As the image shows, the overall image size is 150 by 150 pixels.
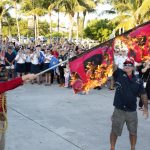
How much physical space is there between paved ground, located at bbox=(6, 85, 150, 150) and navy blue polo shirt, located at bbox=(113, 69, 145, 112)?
49.5 inches

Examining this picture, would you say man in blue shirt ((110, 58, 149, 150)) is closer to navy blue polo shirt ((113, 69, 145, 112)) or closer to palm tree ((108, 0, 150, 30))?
navy blue polo shirt ((113, 69, 145, 112))

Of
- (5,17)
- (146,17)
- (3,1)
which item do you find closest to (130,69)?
(146,17)

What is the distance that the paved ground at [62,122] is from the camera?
752 cm

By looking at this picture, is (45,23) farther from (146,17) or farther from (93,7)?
(146,17)

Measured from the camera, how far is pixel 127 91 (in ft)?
20.7

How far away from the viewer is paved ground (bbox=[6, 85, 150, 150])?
7520 mm

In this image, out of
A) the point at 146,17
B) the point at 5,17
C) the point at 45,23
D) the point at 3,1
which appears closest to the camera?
the point at 146,17

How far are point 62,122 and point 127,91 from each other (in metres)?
3.26

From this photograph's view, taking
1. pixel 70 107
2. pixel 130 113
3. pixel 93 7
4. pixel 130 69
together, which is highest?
pixel 93 7

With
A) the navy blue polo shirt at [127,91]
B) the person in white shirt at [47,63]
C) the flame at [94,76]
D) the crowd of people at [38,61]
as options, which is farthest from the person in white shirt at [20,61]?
the flame at [94,76]

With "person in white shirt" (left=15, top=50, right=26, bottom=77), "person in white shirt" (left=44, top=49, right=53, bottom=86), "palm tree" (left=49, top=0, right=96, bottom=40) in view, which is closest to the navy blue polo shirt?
"person in white shirt" (left=44, top=49, right=53, bottom=86)

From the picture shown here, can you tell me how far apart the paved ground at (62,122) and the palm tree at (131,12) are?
14.5 meters

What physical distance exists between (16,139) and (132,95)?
8.73ft

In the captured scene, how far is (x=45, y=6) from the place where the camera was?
143 feet
